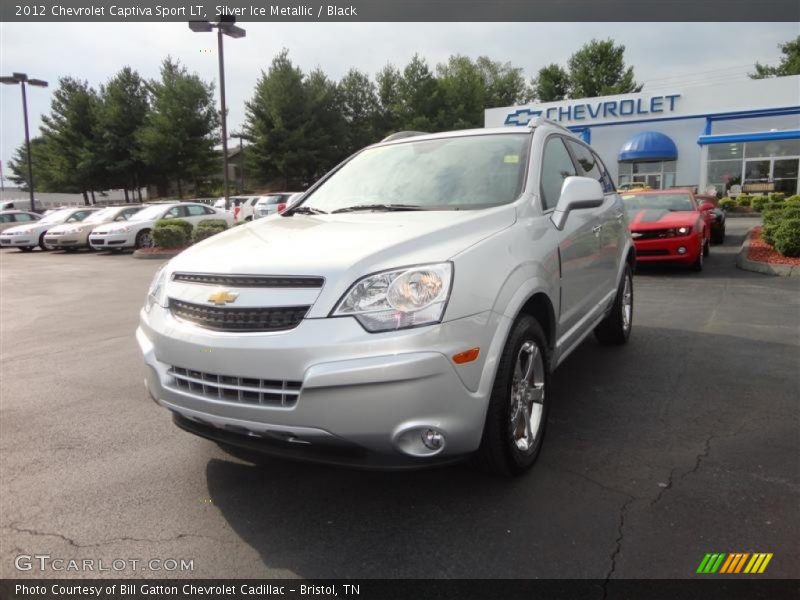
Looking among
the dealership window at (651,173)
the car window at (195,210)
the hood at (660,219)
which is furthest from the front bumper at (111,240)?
the dealership window at (651,173)

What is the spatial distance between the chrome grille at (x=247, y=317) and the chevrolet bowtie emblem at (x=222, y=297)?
28 millimetres

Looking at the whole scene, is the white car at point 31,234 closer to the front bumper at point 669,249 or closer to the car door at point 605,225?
the front bumper at point 669,249

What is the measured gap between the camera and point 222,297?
2.54 metres

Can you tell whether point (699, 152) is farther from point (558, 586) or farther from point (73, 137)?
point (73, 137)

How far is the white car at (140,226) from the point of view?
1788cm

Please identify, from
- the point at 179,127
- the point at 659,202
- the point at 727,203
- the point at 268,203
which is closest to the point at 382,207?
the point at 659,202

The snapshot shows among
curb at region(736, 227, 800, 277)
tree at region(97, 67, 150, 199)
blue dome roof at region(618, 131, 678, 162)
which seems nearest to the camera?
curb at region(736, 227, 800, 277)

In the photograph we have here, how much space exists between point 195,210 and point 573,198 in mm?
18334

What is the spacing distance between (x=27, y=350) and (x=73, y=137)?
4562cm

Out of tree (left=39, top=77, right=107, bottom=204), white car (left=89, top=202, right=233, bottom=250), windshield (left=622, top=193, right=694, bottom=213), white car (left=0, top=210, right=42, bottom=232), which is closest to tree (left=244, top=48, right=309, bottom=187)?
tree (left=39, top=77, right=107, bottom=204)

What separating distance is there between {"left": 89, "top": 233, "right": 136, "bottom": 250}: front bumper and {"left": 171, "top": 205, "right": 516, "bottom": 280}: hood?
1639 centimetres

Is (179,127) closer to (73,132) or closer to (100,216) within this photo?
(73,132)

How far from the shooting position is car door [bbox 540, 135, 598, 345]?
3512 millimetres

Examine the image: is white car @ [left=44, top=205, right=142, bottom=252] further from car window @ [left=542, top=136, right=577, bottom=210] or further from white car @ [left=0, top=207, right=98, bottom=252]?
car window @ [left=542, top=136, right=577, bottom=210]
